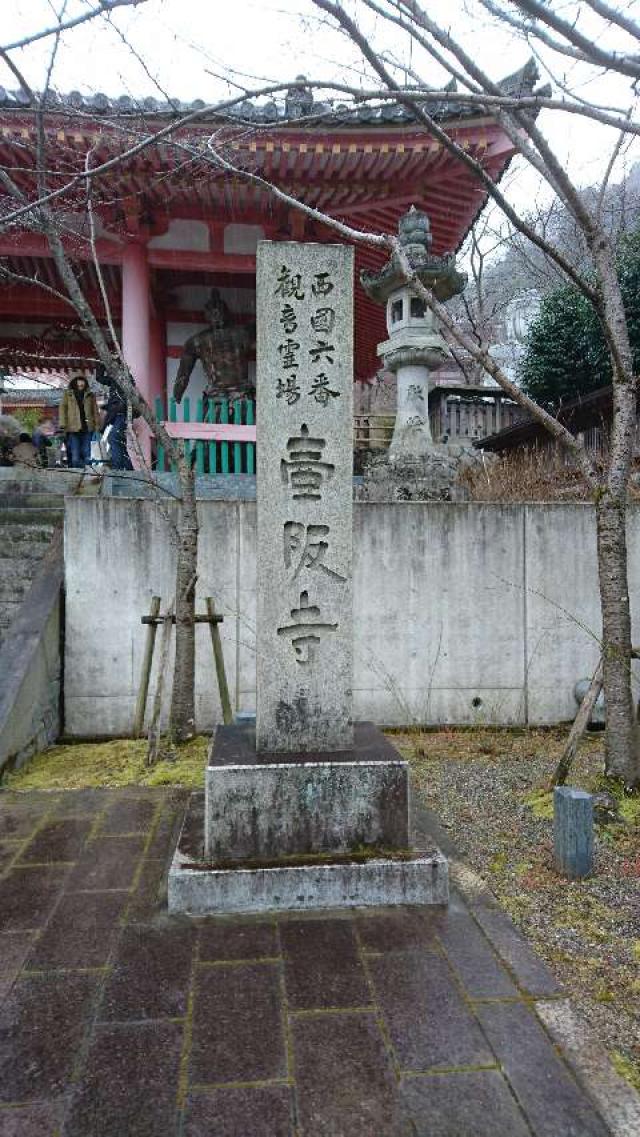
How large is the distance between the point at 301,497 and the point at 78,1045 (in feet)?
8.78

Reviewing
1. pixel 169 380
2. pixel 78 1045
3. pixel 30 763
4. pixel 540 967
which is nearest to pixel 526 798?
pixel 540 967

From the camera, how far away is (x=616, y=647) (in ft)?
15.1

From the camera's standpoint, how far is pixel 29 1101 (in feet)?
7.19

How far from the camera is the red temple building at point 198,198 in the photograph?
25.4 ft

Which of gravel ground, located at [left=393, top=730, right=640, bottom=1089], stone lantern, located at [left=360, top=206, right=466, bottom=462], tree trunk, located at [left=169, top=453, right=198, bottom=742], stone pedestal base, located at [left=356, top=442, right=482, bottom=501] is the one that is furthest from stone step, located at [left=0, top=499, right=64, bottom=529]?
gravel ground, located at [left=393, top=730, right=640, bottom=1089]

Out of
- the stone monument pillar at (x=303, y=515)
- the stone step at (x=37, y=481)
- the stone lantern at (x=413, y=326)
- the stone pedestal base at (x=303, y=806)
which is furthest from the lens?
the stone lantern at (x=413, y=326)

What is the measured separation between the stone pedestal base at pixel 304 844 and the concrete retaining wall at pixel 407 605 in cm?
326

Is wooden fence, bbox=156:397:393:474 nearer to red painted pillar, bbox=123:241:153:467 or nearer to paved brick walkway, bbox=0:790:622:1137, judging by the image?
red painted pillar, bbox=123:241:153:467

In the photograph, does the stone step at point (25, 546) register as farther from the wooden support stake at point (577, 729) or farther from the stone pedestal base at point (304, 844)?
the wooden support stake at point (577, 729)

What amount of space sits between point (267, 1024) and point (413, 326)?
8594mm

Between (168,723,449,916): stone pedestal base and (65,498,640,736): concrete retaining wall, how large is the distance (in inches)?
128

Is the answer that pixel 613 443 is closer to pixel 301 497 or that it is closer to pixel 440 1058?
pixel 301 497

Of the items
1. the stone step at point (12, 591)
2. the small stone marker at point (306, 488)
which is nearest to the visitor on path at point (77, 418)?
the stone step at point (12, 591)

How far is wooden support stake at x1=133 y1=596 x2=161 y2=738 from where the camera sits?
6043 mm
